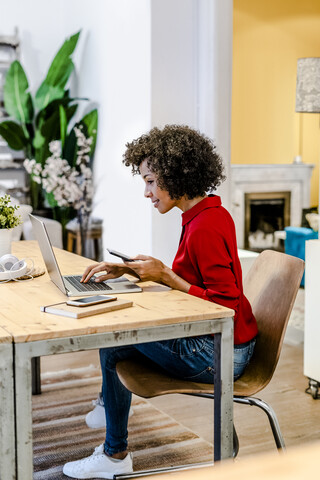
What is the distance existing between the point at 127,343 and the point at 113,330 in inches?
2.2

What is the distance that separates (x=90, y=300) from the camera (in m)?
1.73

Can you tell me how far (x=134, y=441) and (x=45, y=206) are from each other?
11.3 ft

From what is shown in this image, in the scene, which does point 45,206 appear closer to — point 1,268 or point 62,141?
point 62,141

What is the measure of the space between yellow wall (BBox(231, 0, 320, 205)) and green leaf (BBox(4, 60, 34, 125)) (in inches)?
118

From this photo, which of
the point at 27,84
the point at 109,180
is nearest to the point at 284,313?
the point at 109,180

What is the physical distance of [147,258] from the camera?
6.59 feet

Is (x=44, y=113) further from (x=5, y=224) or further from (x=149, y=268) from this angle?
(x=149, y=268)

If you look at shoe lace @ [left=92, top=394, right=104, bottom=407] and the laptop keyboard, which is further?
shoe lace @ [left=92, top=394, right=104, bottom=407]

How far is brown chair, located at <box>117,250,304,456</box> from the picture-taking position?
188 cm

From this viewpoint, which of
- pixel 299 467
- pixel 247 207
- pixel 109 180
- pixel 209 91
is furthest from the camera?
pixel 247 207

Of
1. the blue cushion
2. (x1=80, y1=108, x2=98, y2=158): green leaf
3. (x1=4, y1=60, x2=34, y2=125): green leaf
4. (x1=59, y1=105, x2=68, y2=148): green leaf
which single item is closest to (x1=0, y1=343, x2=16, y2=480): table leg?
(x1=80, y1=108, x2=98, y2=158): green leaf

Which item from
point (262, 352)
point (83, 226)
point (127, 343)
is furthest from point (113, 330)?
point (83, 226)

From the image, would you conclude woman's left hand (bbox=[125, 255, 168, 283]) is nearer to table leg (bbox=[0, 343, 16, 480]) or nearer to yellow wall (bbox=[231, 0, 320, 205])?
table leg (bbox=[0, 343, 16, 480])

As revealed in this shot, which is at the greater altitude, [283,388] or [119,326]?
[119,326]
